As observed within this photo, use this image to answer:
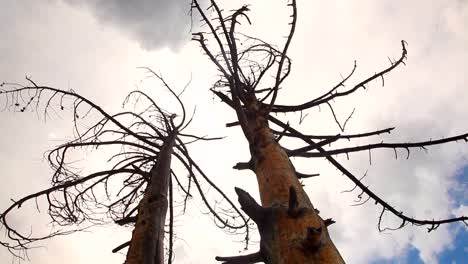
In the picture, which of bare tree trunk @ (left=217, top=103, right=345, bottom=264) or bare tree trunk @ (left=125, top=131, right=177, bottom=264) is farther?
bare tree trunk @ (left=125, top=131, right=177, bottom=264)

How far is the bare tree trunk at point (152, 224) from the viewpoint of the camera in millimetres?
3547

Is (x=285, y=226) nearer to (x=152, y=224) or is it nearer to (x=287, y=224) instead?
(x=287, y=224)

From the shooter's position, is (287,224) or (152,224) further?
(152,224)

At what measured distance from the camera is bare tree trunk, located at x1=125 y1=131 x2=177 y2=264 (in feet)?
11.6

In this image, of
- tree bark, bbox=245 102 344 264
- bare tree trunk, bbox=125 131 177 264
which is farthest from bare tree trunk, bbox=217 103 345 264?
bare tree trunk, bbox=125 131 177 264

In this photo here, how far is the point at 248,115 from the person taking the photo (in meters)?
3.64

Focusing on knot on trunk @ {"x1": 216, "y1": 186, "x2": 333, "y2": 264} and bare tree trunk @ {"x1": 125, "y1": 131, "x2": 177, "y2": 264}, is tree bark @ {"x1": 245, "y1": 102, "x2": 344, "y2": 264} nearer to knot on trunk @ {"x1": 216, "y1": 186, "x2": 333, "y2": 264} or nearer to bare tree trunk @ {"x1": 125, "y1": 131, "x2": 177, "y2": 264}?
knot on trunk @ {"x1": 216, "y1": 186, "x2": 333, "y2": 264}

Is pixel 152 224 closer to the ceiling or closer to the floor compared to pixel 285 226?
closer to the ceiling

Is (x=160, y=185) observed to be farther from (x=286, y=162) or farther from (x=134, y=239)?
(x=286, y=162)

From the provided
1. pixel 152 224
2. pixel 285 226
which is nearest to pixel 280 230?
pixel 285 226

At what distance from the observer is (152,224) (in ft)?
12.6

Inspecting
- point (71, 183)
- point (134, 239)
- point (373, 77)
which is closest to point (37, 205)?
point (71, 183)

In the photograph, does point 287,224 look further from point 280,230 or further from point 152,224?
point 152,224

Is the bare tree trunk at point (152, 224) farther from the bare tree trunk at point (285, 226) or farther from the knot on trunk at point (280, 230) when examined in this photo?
the knot on trunk at point (280, 230)
